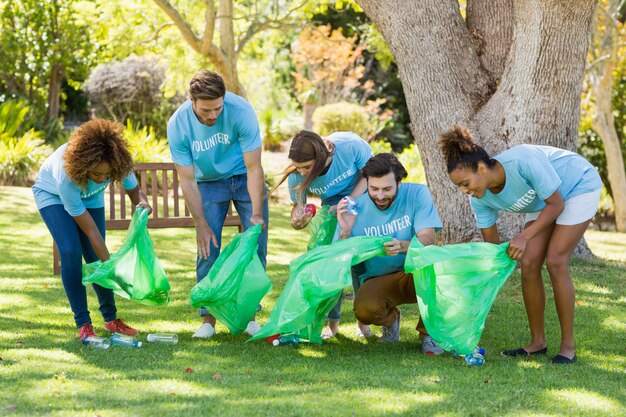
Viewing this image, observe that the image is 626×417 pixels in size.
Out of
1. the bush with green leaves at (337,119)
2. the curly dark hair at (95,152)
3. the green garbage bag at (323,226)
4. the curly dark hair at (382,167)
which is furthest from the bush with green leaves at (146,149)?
the curly dark hair at (382,167)

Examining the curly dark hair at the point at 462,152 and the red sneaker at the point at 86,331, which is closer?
the curly dark hair at the point at 462,152

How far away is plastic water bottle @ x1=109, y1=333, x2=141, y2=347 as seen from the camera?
505cm

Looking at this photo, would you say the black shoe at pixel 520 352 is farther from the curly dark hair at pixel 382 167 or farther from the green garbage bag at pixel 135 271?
the green garbage bag at pixel 135 271

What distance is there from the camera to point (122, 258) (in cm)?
513

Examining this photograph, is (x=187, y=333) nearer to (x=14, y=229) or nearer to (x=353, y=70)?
(x=14, y=229)

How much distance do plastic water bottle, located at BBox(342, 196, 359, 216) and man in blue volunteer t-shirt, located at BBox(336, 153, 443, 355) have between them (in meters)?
0.02

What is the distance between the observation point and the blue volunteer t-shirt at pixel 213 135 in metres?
5.12

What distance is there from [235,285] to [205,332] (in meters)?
0.46

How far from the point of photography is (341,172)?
518cm

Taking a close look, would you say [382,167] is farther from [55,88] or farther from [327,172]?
[55,88]

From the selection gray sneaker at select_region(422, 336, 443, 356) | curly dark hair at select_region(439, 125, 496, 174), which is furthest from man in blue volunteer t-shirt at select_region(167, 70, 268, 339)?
curly dark hair at select_region(439, 125, 496, 174)

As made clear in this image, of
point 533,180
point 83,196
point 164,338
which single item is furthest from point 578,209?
point 83,196

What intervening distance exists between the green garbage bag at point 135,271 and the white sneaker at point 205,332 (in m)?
0.29

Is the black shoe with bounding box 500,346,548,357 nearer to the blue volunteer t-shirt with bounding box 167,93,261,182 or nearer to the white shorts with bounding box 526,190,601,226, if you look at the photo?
the white shorts with bounding box 526,190,601,226
